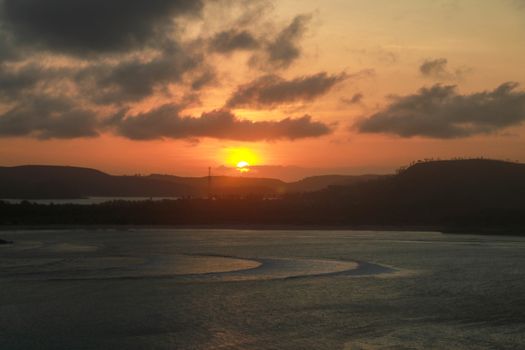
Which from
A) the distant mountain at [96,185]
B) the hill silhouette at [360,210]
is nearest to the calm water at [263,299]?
the hill silhouette at [360,210]

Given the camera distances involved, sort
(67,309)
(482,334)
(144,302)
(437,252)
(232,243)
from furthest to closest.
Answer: (232,243) < (437,252) < (144,302) < (67,309) < (482,334)

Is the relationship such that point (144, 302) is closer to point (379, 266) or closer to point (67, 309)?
point (67, 309)

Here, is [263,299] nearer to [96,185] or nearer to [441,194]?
[441,194]

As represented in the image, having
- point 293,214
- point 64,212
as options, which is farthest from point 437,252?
point 64,212

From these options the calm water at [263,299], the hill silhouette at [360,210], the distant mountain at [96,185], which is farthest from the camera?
the distant mountain at [96,185]

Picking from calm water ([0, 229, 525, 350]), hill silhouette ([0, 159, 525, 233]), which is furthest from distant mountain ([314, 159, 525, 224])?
calm water ([0, 229, 525, 350])

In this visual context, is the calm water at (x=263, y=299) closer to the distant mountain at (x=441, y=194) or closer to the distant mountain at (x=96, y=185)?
the distant mountain at (x=441, y=194)

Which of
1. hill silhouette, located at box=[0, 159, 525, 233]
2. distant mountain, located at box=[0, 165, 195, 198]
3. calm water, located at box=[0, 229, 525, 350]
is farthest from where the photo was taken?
distant mountain, located at box=[0, 165, 195, 198]

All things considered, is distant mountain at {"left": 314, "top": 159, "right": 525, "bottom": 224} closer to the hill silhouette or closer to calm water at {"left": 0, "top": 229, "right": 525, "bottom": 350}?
the hill silhouette
